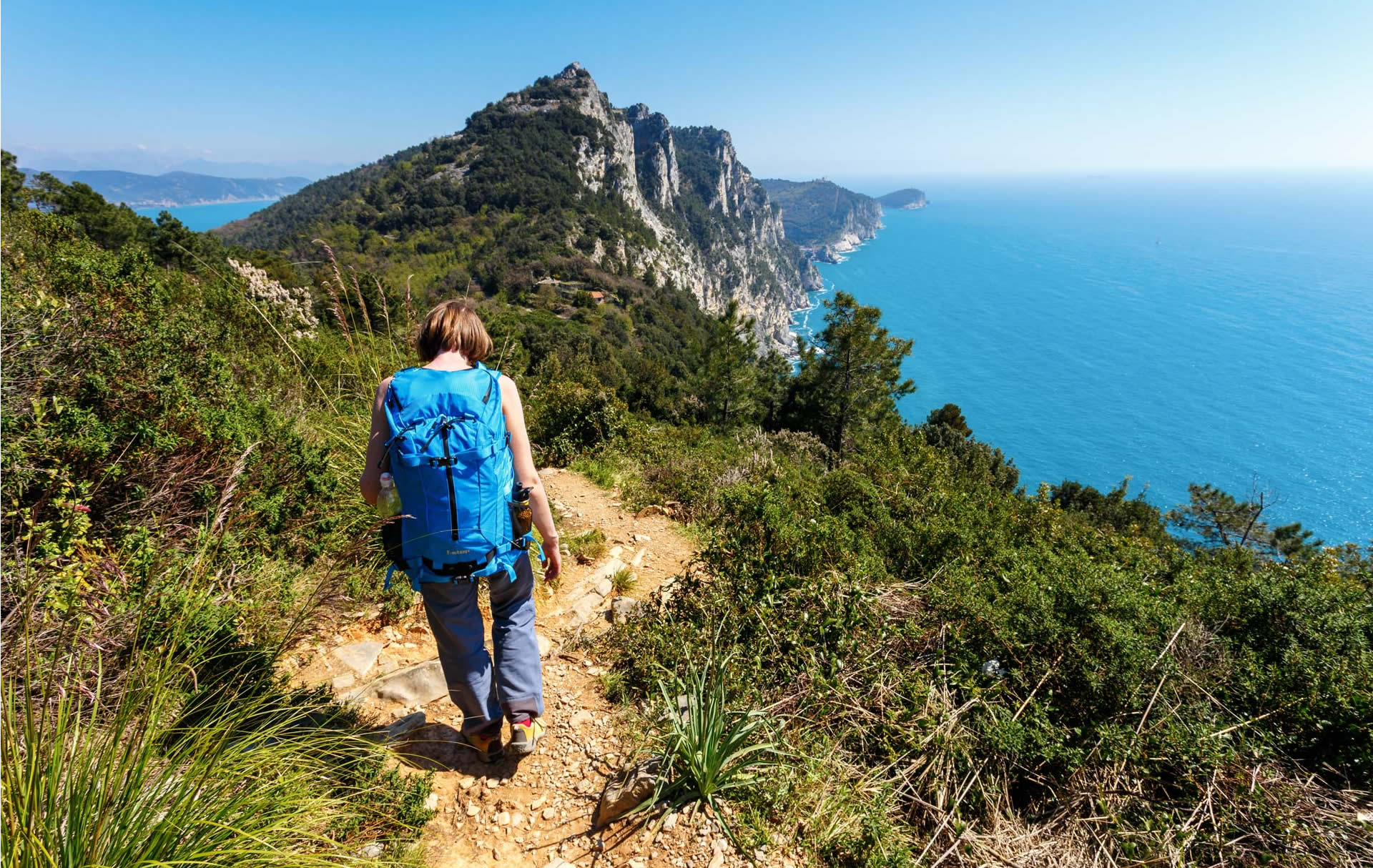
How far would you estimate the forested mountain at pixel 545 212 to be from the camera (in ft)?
190

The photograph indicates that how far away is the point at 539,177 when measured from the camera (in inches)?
2931

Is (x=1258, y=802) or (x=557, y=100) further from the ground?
(x=557, y=100)

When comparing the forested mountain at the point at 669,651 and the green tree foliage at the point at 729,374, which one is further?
the green tree foliage at the point at 729,374

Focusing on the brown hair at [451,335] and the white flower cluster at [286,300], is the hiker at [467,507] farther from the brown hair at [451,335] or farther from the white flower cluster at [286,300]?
the white flower cluster at [286,300]

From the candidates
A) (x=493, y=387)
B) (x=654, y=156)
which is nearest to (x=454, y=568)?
(x=493, y=387)

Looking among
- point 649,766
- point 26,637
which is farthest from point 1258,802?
point 26,637

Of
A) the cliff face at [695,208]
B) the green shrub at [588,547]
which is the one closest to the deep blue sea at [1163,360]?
the cliff face at [695,208]

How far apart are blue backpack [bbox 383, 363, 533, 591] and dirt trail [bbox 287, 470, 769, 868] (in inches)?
37.4

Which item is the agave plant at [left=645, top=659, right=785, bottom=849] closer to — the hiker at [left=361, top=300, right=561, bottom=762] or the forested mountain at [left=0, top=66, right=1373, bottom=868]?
the forested mountain at [left=0, top=66, right=1373, bottom=868]

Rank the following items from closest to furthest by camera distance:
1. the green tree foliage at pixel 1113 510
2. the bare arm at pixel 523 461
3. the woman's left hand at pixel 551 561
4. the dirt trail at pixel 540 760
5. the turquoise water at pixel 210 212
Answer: the dirt trail at pixel 540 760 < the bare arm at pixel 523 461 < the woman's left hand at pixel 551 561 < the green tree foliage at pixel 1113 510 < the turquoise water at pixel 210 212

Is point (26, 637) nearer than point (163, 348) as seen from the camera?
Yes

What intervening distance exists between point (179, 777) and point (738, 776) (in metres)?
1.75

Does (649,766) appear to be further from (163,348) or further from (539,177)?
(539,177)

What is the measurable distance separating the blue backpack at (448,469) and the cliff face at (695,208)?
65.9 meters
